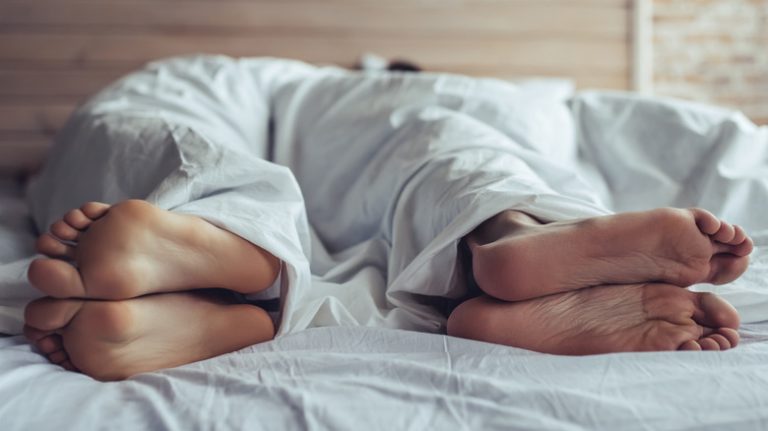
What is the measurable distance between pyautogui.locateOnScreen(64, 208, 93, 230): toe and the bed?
0.46 ft

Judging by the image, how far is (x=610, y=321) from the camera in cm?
77

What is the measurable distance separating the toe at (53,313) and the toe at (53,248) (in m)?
0.05

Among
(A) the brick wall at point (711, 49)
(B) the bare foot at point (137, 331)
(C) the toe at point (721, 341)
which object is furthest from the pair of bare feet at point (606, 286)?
(A) the brick wall at point (711, 49)

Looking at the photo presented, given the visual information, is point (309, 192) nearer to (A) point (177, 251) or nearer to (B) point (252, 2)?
(A) point (177, 251)

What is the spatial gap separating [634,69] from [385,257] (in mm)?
1422

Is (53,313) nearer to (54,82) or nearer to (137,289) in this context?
(137,289)

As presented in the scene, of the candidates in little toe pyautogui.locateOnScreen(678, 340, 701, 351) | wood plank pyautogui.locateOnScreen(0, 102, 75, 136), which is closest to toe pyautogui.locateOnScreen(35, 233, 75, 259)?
little toe pyautogui.locateOnScreen(678, 340, 701, 351)

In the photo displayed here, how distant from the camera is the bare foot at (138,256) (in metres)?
0.74

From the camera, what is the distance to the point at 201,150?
0.99 meters

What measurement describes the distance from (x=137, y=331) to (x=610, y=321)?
1.54 ft

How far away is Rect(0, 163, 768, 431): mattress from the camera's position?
0.62 metres

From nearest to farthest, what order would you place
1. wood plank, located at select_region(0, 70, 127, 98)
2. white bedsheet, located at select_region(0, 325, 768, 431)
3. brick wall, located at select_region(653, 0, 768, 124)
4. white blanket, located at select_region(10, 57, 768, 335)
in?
1. white bedsheet, located at select_region(0, 325, 768, 431)
2. white blanket, located at select_region(10, 57, 768, 335)
3. wood plank, located at select_region(0, 70, 127, 98)
4. brick wall, located at select_region(653, 0, 768, 124)

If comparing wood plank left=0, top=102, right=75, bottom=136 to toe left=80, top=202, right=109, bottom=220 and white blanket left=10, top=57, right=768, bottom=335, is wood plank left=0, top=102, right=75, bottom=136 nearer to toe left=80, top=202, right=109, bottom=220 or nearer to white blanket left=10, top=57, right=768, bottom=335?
white blanket left=10, top=57, right=768, bottom=335

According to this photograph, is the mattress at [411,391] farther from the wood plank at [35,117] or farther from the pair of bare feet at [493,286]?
the wood plank at [35,117]
